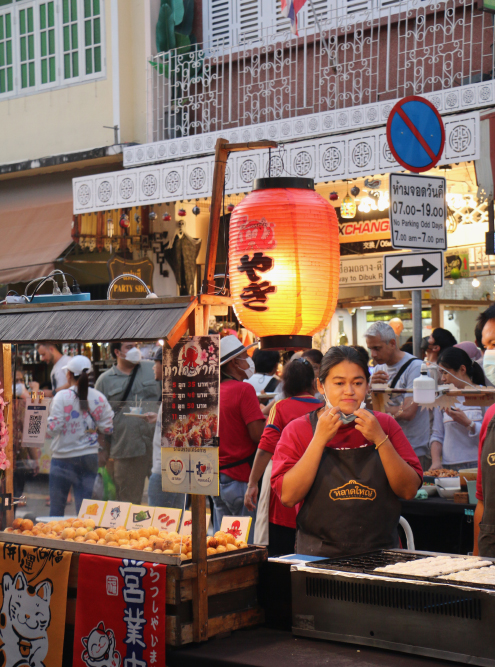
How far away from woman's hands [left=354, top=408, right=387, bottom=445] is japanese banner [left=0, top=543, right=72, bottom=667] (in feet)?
4.88

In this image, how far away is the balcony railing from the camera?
399 inches

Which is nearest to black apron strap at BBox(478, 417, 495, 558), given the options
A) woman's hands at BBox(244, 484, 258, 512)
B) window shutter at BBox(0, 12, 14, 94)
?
woman's hands at BBox(244, 484, 258, 512)

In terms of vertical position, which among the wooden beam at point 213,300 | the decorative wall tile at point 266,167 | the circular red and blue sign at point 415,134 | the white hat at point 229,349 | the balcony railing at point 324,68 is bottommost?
the white hat at point 229,349

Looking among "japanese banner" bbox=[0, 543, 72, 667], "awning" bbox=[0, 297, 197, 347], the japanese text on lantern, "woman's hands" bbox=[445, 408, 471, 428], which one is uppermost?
the japanese text on lantern

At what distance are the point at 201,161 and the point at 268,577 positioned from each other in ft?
27.8

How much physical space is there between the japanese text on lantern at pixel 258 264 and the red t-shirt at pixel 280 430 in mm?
1086

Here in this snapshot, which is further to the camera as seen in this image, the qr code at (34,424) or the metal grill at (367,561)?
the qr code at (34,424)

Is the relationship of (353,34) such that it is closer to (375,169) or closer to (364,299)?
(375,169)

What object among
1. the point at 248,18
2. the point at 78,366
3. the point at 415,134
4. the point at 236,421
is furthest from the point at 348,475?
the point at 248,18

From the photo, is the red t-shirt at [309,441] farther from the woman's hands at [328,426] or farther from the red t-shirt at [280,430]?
the red t-shirt at [280,430]

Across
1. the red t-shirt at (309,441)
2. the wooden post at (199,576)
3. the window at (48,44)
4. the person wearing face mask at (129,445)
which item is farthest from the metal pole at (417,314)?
the window at (48,44)

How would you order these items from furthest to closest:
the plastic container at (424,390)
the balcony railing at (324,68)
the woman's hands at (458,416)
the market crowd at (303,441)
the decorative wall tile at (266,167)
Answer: the balcony railing at (324,68)
the decorative wall tile at (266,167)
the woman's hands at (458,416)
the plastic container at (424,390)
the market crowd at (303,441)

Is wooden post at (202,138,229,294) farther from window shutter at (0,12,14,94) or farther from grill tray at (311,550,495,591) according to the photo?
window shutter at (0,12,14,94)

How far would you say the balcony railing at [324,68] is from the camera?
33.3 ft
